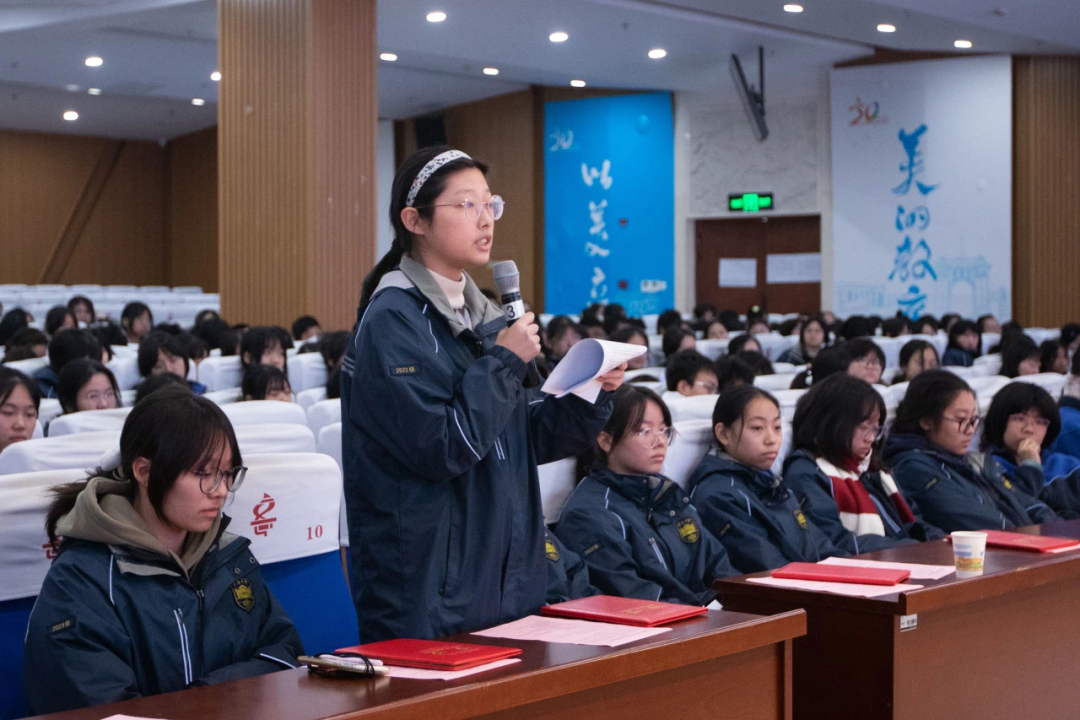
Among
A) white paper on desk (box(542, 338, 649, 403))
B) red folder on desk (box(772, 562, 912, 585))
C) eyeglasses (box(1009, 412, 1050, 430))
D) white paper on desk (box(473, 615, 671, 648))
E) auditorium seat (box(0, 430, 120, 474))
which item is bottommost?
red folder on desk (box(772, 562, 912, 585))

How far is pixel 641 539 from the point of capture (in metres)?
3.34

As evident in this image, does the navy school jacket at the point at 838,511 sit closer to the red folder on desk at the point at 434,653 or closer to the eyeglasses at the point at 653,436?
the eyeglasses at the point at 653,436

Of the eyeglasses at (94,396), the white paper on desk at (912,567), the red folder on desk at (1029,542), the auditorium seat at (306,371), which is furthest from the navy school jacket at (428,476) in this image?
the auditorium seat at (306,371)

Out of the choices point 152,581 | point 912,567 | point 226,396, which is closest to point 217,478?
point 152,581

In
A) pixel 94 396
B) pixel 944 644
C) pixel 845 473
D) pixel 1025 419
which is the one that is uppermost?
pixel 94 396

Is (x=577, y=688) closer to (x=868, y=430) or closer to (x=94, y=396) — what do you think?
(x=868, y=430)

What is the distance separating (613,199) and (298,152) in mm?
7077

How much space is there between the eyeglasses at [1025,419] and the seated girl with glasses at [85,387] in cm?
359

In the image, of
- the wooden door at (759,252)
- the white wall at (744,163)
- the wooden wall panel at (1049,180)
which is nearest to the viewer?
the wooden wall panel at (1049,180)

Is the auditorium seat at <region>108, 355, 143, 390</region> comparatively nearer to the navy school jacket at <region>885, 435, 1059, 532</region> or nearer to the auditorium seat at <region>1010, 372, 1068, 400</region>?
the navy school jacket at <region>885, 435, 1059, 532</region>

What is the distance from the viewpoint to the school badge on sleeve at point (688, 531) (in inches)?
136

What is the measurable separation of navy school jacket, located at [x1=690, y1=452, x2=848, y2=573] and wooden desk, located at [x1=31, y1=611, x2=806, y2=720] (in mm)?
1370

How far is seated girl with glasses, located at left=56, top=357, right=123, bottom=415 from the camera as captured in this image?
4.77 m

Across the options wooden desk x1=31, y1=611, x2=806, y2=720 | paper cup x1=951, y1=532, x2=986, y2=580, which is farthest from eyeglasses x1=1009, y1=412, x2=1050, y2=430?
wooden desk x1=31, y1=611, x2=806, y2=720
